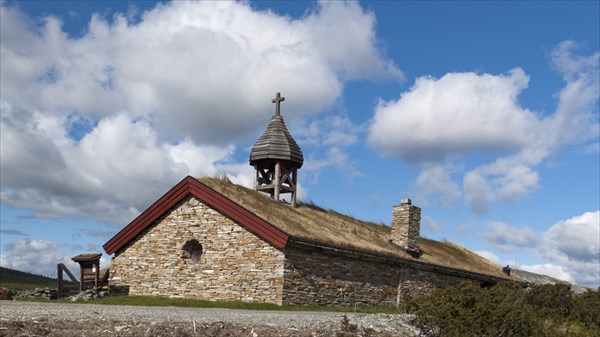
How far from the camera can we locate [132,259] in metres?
25.0

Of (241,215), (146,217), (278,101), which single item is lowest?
(146,217)

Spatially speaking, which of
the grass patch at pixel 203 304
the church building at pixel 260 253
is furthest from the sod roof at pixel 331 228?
the grass patch at pixel 203 304

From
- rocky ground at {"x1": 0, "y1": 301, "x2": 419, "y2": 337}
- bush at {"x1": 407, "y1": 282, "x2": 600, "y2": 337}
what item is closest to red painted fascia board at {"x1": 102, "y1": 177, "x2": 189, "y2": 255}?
rocky ground at {"x1": 0, "y1": 301, "x2": 419, "y2": 337}

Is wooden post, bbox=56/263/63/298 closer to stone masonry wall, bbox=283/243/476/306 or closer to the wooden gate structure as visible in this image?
the wooden gate structure

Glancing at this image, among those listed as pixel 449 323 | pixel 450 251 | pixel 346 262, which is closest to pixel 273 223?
pixel 346 262

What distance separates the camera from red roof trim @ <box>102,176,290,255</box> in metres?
21.1

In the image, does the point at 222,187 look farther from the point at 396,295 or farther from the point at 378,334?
the point at 378,334

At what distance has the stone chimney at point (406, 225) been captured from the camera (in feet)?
90.7

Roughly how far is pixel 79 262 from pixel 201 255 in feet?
19.9

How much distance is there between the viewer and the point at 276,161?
29.0 m

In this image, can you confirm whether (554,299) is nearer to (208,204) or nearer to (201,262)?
(201,262)

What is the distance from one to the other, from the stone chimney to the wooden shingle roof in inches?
214

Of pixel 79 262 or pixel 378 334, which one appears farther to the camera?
pixel 79 262

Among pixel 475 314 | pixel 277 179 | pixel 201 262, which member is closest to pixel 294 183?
pixel 277 179
